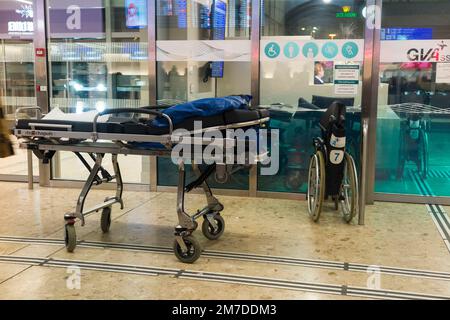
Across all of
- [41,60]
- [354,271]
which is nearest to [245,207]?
[354,271]

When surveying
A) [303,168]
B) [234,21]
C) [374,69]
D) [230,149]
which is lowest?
[303,168]

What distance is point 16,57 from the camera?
5.81 m

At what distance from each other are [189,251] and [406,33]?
3.11m

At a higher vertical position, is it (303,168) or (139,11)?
(139,11)

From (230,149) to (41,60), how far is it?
3.42m

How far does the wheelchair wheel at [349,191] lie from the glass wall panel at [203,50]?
3.93 ft

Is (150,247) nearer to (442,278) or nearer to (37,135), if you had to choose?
(37,135)

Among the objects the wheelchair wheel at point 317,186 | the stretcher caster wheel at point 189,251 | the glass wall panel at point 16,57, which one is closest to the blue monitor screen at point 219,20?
the wheelchair wheel at point 317,186

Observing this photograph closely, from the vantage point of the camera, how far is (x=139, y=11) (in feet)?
17.5

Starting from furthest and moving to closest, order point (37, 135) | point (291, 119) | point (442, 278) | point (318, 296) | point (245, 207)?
point (291, 119)
point (245, 207)
point (37, 135)
point (442, 278)
point (318, 296)

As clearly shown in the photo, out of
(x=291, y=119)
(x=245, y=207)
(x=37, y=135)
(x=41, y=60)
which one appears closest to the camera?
(x=37, y=135)

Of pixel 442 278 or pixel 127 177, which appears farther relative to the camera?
pixel 127 177

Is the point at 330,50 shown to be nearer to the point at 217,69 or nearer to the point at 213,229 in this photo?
the point at 217,69

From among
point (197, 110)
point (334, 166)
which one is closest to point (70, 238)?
point (197, 110)
